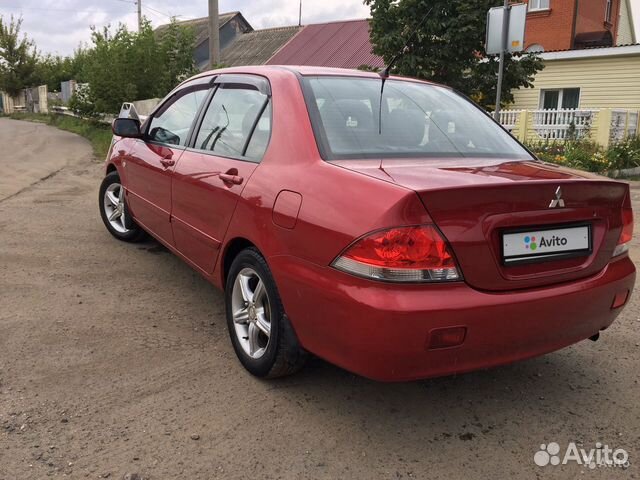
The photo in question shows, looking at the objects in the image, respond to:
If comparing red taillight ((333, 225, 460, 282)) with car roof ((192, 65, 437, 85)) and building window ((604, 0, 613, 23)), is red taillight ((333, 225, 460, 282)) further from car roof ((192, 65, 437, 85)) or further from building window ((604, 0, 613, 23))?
building window ((604, 0, 613, 23))

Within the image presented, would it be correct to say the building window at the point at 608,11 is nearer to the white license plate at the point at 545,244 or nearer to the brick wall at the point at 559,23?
the brick wall at the point at 559,23

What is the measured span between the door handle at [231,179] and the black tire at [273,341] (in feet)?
1.23

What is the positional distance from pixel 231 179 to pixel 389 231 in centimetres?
122

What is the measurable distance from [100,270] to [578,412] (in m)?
3.68

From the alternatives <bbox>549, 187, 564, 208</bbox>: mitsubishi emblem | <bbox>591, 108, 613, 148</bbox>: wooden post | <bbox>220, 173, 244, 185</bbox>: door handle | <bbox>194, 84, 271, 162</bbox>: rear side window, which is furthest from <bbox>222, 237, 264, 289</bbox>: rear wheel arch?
<bbox>591, 108, 613, 148</bbox>: wooden post

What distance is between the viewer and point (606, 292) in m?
2.64

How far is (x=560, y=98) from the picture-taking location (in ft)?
60.3

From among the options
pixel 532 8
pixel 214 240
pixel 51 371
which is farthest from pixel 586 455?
pixel 532 8

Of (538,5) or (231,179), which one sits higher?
(538,5)

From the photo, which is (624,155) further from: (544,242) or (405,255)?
(405,255)

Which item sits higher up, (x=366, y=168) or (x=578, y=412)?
(x=366, y=168)

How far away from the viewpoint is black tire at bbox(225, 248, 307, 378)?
2693 millimetres

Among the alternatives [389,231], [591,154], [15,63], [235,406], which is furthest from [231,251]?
[15,63]

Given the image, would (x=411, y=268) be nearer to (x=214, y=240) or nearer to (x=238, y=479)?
(x=238, y=479)
